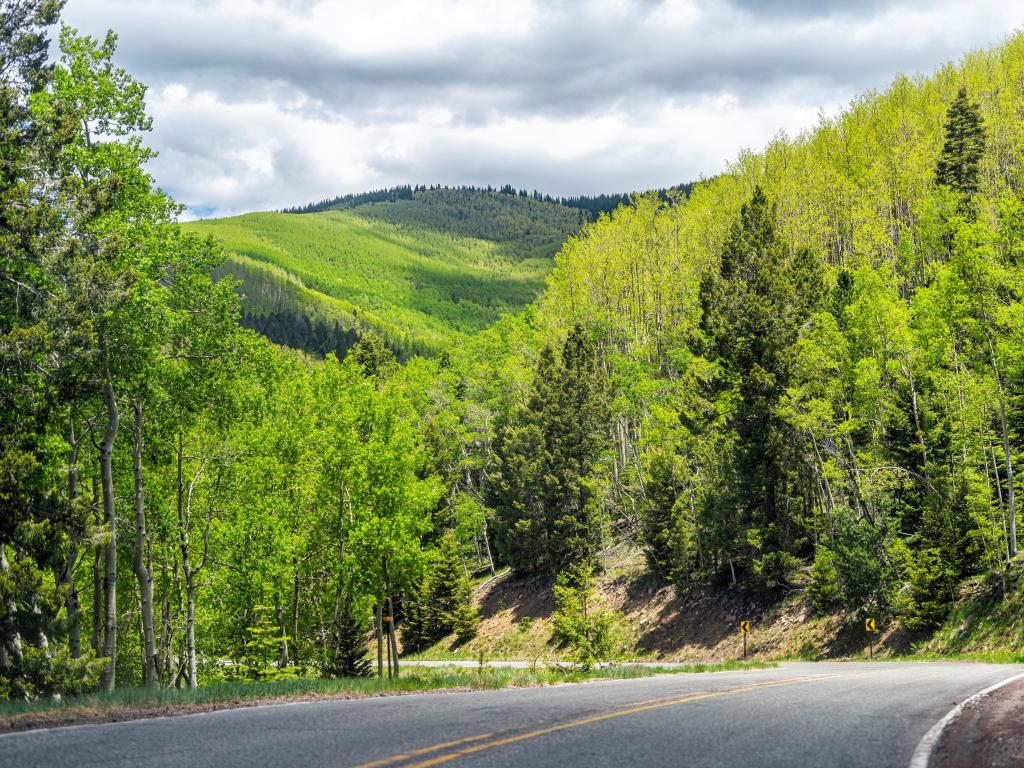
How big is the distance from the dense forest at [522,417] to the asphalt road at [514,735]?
10150 millimetres

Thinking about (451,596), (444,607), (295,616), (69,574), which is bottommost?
(444,607)

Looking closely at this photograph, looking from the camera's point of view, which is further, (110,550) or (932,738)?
(110,550)

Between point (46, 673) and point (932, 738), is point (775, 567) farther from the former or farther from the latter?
point (46, 673)

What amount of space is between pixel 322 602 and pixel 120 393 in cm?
2256

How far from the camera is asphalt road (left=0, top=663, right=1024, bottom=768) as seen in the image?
6.50 m

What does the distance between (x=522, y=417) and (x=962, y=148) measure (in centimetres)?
3905

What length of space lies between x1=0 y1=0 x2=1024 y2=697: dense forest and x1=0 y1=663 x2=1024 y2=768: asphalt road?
1015cm

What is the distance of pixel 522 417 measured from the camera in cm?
5653

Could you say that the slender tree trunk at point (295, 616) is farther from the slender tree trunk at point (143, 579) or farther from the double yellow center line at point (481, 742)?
the double yellow center line at point (481, 742)

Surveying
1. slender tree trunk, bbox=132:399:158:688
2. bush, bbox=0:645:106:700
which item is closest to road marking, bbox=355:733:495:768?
bush, bbox=0:645:106:700

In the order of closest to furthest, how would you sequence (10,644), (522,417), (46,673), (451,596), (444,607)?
(46,673)
(10,644)
(451,596)
(444,607)
(522,417)

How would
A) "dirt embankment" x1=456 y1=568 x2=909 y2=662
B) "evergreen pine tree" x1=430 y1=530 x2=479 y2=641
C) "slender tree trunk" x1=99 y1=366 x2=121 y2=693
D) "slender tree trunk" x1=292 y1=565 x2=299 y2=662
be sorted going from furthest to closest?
"evergreen pine tree" x1=430 y1=530 x2=479 y2=641, "dirt embankment" x1=456 y1=568 x2=909 y2=662, "slender tree trunk" x1=292 y1=565 x2=299 y2=662, "slender tree trunk" x1=99 y1=366 x2=121 y2=693

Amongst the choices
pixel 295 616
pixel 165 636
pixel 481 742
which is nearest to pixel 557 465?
pixel 295 616

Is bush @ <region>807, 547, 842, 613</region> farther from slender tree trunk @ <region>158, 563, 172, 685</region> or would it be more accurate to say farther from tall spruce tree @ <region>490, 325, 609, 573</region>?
slender tree trunk @ <region>158, 563, 172, 685</region>
